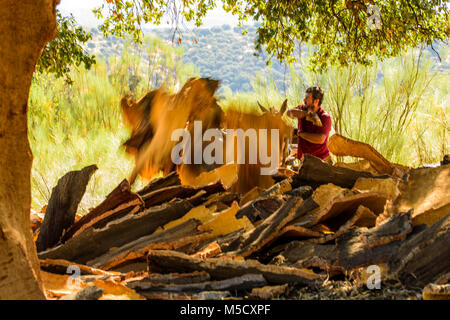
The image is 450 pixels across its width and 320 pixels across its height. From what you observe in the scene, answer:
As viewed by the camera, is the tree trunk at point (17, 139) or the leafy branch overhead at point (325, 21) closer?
the tree trunk at point (17, 139)

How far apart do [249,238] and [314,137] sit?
2164 mm

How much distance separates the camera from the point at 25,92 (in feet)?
4.37

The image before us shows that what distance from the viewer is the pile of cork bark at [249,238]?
1.60 metres

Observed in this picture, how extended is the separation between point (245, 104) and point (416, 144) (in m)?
6.56

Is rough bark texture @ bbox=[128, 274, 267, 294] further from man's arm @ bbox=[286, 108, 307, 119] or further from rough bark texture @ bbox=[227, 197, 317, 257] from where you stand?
man's arm @ bbox=[286, 108, 307, 119]

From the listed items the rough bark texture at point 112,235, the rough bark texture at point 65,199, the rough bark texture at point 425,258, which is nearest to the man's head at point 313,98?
the rough bark texture at point 112,235

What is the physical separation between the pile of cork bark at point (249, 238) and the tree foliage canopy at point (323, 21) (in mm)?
2132

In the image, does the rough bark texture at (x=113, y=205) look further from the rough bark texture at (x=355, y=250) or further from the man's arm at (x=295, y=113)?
the man's arm at (x=295, y=113)

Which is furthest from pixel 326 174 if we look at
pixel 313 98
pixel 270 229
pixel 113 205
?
pixel 313 98

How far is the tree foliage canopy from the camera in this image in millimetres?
4324

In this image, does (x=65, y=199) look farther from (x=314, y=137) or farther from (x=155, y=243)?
(x=314, y=137)

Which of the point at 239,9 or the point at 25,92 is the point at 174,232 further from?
the point at 239,9

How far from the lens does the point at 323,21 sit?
5.20 meters
